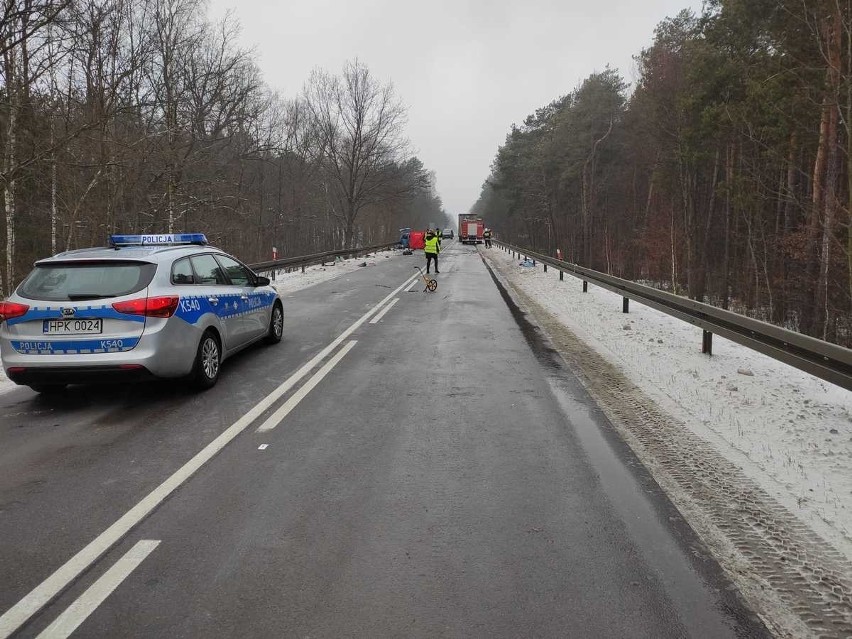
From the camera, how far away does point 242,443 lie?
4922 mm

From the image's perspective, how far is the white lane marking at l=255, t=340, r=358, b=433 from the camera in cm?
545

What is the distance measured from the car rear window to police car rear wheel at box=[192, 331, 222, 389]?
37.5 inches

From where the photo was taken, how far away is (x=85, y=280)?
5.96 metres

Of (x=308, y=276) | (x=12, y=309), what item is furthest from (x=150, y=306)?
(x=308, y=276)

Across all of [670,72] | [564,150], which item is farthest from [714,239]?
[564,150]

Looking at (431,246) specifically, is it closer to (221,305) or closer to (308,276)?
(308,276)

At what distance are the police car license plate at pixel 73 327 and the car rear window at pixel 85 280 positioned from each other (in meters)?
0.24

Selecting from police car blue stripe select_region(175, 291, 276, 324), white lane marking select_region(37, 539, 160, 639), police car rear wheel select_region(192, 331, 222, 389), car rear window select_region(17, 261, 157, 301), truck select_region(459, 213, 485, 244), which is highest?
truck select_region(459, 213, 485, 244)

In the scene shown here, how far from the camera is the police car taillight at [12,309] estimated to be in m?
5.78

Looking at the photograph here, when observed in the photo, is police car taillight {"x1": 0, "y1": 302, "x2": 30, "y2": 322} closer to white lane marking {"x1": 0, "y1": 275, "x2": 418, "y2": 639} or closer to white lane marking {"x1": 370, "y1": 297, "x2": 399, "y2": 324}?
white lane marking {"x1": 0, "y1": 275, "x2": 418, "y2": 639}

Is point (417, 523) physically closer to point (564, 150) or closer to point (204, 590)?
point (204, 590)

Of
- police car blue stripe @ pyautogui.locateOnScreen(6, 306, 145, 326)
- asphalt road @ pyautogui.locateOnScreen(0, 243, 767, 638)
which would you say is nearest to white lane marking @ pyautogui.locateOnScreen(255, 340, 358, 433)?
asphalt road @ pyautogui.locateOnScreen(0, 243, 767, 638)

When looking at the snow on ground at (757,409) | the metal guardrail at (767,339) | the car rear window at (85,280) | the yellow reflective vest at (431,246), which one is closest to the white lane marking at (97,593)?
the car rear window at (85,280)

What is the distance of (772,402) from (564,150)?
1836 inches
